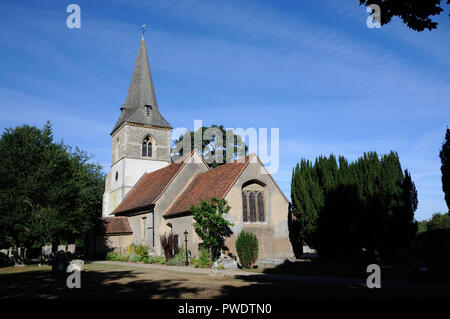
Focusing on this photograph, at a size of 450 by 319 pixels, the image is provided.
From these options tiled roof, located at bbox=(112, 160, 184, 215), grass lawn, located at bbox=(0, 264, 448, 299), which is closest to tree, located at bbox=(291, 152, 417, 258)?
grass lawn, located at bbox=(0, 264, 448, 299)

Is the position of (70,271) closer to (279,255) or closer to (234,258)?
(234,258)

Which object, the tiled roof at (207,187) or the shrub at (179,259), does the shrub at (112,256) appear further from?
the shrub at (179,259)

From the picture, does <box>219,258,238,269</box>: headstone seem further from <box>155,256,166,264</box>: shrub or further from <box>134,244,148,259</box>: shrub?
<box>134,244,148,259</box>: shrub

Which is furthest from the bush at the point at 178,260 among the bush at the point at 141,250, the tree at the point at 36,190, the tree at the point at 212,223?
the tree at the point at 36,190

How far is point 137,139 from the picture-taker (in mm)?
39969

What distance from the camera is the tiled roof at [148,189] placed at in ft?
98.8

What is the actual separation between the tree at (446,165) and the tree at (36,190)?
72.5 ft

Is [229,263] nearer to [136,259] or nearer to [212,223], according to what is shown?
[212,223]

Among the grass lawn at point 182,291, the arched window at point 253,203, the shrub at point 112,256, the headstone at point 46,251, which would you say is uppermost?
the arched window at point 253,203

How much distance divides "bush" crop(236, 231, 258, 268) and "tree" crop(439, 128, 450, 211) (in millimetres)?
11061

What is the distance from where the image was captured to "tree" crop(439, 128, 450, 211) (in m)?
17.5

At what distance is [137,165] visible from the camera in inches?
1556

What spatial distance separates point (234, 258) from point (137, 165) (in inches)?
800
